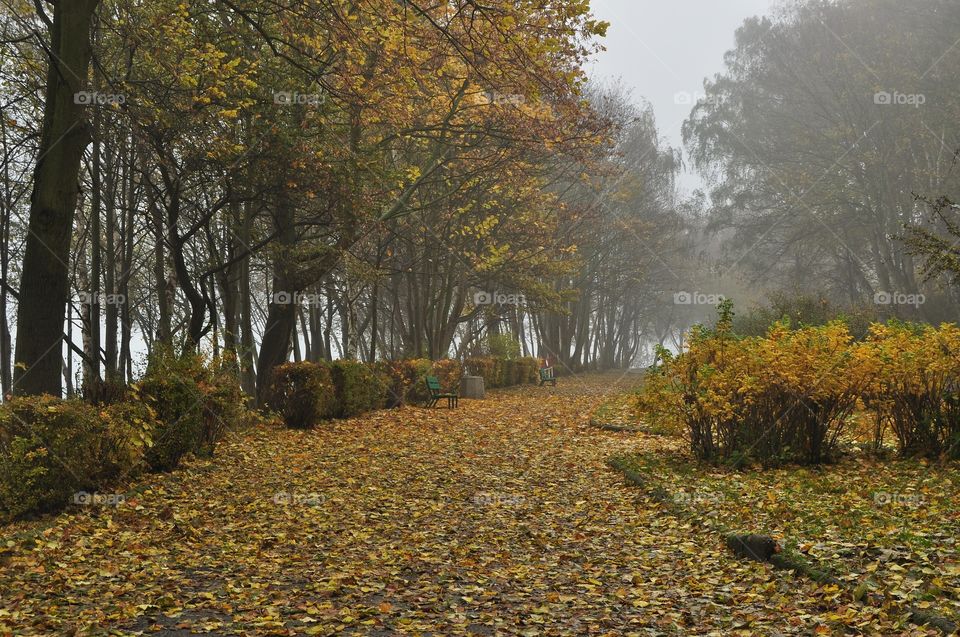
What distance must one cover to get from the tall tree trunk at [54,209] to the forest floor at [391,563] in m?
2.25

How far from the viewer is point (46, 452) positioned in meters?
8.42

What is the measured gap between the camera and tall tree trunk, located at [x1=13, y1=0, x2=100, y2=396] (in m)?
10.5

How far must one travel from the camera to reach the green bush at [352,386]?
17875 millimetres

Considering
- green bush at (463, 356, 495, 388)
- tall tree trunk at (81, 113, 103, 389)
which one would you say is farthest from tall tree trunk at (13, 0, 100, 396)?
green bush at (463, 356, 495, 388)

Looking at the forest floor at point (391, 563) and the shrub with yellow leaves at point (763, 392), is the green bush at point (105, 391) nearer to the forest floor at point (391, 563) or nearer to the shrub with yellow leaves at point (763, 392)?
the forest floor at point (391, 563)

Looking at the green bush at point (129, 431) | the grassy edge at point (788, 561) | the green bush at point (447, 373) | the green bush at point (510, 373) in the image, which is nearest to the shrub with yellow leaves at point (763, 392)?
the grassy edge at point (788, 561)

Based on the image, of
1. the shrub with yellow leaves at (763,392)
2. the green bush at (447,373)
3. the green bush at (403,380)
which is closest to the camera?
the shrub with yellow leaves at (763,392)

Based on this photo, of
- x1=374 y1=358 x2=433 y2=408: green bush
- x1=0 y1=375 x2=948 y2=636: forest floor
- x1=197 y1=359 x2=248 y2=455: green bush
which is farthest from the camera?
x1=374 y1=358 x2=433 y2=408: green bush

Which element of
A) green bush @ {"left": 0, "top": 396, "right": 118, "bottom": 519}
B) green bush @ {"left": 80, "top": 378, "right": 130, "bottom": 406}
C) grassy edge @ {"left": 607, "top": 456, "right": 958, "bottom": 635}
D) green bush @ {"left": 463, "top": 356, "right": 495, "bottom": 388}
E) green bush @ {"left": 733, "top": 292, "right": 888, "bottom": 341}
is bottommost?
grassy edge @ {"left": 607, "top": 456, "right": 958, "bottom": 635}

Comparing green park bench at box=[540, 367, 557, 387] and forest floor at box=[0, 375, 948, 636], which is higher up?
green park bench at box=[540, 367, 557, 387]

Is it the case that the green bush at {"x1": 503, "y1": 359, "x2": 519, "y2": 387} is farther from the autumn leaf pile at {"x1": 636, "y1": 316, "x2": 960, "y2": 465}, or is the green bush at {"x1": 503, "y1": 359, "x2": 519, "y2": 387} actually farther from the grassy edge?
the grassy edge

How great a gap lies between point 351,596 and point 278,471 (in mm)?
5626

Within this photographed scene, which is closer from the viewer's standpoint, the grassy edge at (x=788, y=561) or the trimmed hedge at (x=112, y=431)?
the grassy edge at (x=788, y=561)

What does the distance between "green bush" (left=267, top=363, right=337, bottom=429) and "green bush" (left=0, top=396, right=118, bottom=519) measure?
694 cm
